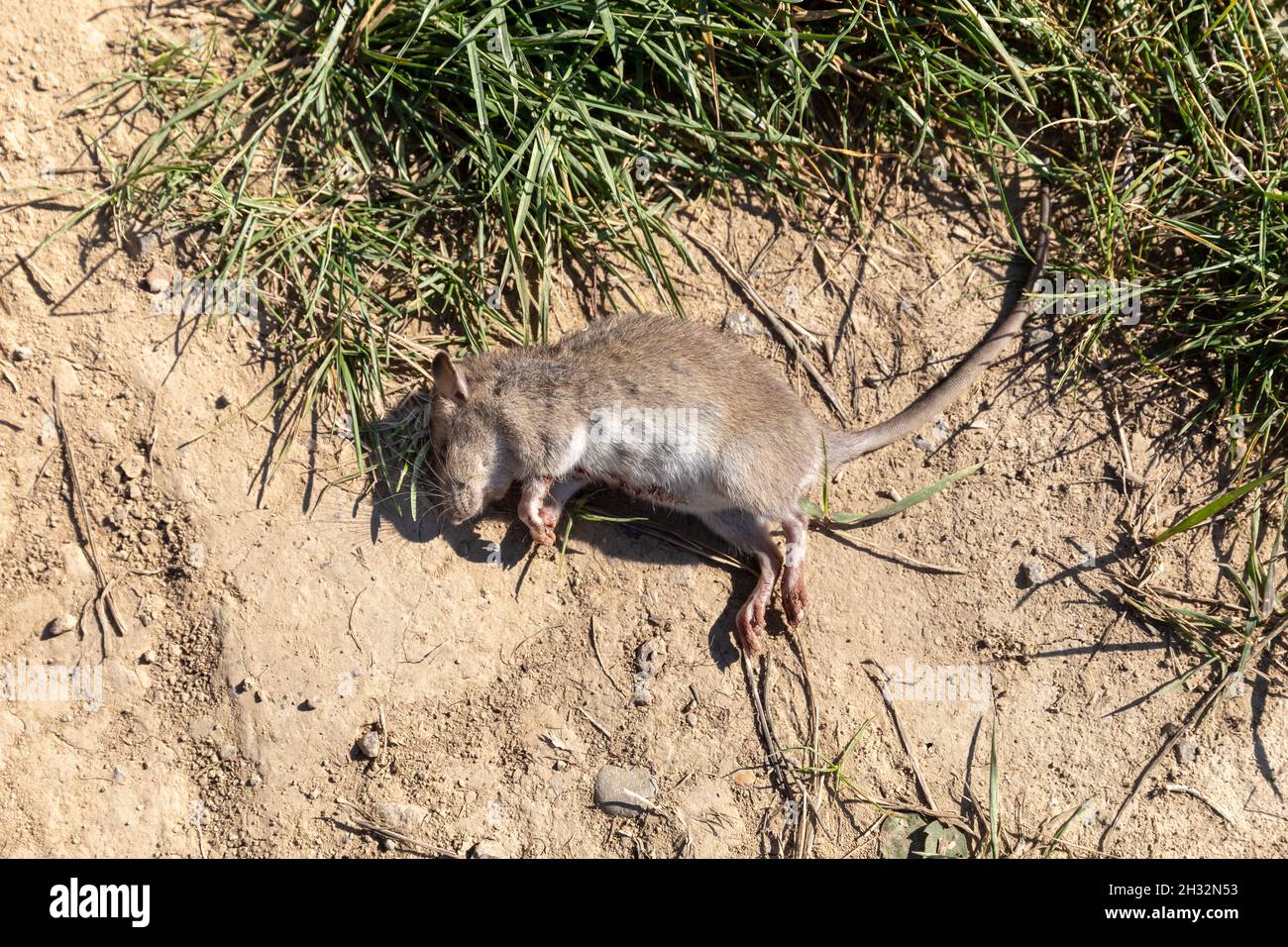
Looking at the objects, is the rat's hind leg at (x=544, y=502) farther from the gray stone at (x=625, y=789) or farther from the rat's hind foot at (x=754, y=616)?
the gray stone at (x=625, y=789)

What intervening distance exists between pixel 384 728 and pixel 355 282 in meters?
1.99

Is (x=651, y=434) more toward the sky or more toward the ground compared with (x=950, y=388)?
more toward the ground

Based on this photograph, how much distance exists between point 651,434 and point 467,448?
819mm

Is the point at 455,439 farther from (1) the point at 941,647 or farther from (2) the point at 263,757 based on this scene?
(1) the point at 941,647

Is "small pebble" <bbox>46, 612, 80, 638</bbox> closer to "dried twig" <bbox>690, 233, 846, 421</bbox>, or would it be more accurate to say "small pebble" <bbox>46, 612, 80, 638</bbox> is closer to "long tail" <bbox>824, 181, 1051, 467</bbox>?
"dried twig" <bbox>690, 233, 846, 421</bbox>

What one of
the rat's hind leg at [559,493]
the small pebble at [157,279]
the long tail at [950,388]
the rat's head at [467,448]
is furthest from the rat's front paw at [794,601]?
the small pebble at [157,279]

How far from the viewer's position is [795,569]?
448cm

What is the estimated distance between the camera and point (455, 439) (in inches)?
175

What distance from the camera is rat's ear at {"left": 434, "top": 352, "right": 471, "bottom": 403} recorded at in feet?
13.8

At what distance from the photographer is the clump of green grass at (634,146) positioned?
4465 millimetres

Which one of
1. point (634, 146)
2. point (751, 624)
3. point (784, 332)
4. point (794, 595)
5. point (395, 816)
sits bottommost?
point (395, 816)

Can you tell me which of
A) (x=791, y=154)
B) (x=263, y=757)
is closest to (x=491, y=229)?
(x=791, y=154)

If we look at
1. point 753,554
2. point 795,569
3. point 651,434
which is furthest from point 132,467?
point 795,569

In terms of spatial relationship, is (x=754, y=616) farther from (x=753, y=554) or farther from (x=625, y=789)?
(x=625, y=789)
